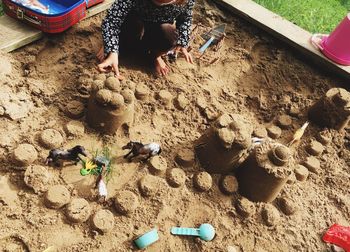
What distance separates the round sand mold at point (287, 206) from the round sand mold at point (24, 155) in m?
1.40

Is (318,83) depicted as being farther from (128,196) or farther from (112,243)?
(112,243)

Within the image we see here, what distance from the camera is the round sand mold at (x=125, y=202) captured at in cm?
196

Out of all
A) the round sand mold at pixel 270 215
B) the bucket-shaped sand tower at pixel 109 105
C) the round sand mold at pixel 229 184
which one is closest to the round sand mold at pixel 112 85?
the bucket-shaped sand tower at pixel 109 105

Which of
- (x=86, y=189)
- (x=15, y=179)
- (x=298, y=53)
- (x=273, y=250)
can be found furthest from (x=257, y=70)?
(x=15, y=179)

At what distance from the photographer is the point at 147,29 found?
8.64 ft

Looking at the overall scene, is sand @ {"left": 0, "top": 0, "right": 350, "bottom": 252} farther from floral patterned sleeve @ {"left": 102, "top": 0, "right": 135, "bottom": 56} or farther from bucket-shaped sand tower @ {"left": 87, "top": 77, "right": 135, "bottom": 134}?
floral patterned sleeve @ {"left": 102, "top": 0, "right": 135, "bottom": 56}

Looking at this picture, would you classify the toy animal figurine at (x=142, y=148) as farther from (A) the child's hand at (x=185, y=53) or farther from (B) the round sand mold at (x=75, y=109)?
(A) the child's hand at (x=185, y=53)

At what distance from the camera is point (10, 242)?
1.75 m

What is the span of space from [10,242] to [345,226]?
182 cm

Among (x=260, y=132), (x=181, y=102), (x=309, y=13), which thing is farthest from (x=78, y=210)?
→ (x=309, y=13)

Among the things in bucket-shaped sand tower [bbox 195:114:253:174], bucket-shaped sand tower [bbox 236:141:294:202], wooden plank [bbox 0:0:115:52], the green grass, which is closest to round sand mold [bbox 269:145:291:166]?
bucket-shaped sand tower [bbox 236:141:294:202]

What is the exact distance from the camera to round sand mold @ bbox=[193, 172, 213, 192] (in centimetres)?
216

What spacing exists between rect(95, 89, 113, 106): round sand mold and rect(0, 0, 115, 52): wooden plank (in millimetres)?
899

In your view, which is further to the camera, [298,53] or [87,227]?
[298,53]
